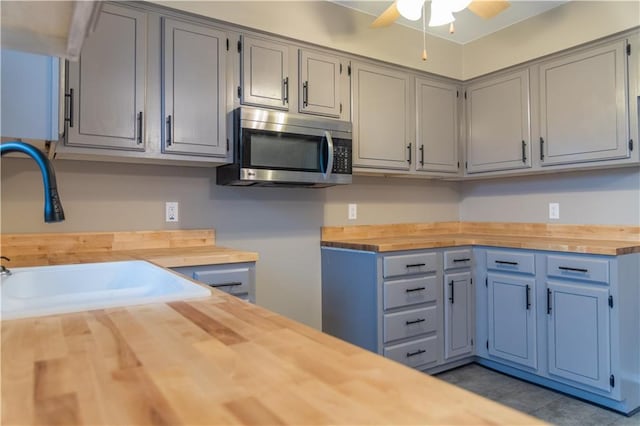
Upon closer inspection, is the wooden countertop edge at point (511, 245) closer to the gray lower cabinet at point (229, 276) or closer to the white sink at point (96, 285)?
the gray lower cabinet at point (229, 276)

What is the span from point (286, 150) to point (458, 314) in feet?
5.35

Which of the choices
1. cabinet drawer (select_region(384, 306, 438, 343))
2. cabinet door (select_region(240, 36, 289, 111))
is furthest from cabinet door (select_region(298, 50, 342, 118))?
cabinet drawer (select_region(384, 306, 438, 343))

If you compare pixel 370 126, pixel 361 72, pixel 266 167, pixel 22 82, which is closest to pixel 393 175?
pixel 370 126

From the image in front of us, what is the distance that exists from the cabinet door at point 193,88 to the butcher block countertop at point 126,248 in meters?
0.53

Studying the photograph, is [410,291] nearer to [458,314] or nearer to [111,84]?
[458,314]

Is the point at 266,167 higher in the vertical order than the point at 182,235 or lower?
higher

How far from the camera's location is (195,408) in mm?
455

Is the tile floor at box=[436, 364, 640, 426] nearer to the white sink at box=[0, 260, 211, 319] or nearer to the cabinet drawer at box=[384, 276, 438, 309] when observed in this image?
the cabinet drawer at box=[384, 276, 438, 309]

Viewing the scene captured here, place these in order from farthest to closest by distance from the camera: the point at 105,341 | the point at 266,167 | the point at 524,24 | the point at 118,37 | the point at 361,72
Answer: the point at 524,24 < the point at 361,72 < the point at 266,167 < the point at 118,37 < the point at 105,341

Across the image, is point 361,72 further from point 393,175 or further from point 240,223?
point 240,223

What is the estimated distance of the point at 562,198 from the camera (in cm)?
307

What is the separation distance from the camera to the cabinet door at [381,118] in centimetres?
287

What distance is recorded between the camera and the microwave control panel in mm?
2629

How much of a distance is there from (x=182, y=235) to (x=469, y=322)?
2025 mm
